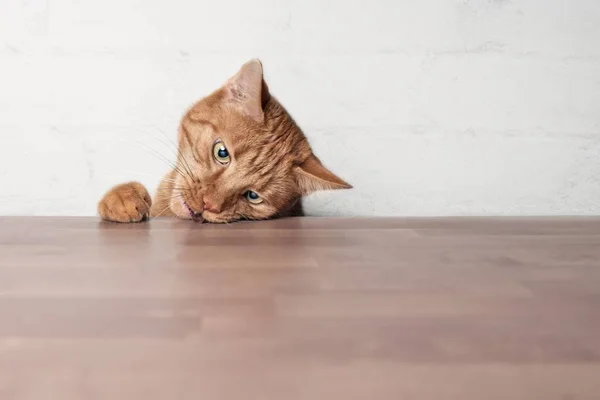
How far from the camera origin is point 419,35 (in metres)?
1.58

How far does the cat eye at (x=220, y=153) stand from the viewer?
1418 millimetres

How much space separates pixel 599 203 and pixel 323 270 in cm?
121

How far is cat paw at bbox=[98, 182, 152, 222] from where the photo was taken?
126 cm

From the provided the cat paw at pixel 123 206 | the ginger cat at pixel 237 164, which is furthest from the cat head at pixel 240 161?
the cat paw at pixel 123 206

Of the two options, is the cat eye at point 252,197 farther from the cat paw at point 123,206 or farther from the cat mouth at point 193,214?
the cat paw at point 123,206

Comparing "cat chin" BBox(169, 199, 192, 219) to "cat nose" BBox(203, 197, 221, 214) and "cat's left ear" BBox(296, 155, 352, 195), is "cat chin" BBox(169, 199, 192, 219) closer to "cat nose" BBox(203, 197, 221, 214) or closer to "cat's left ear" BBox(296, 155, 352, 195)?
"cat nose" BBox(203, 197, 221, 214)

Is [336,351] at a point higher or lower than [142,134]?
lower

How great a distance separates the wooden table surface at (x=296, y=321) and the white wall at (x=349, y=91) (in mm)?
642

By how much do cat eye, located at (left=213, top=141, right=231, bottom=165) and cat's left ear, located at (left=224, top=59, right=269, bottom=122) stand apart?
10cm

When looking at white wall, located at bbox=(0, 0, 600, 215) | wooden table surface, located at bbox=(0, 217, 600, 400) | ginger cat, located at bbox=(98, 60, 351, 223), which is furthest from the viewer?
white wall, located at bbox=(0, 0, 600, 215)

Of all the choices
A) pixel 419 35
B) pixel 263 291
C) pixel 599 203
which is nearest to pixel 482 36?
pixel 419 35

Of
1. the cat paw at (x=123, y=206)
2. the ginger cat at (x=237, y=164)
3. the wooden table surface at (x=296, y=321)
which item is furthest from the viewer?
the ginger cat at (x=237, y=164)

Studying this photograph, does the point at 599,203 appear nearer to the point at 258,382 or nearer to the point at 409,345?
the point at 409,345

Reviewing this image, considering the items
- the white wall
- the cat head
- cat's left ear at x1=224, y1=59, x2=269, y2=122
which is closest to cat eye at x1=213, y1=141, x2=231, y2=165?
the cat head
